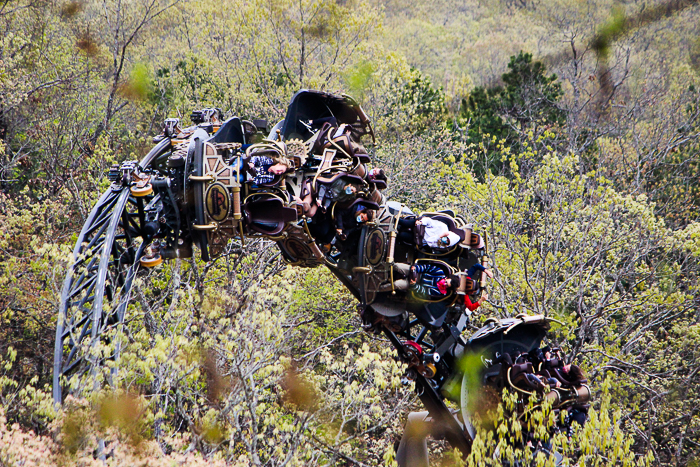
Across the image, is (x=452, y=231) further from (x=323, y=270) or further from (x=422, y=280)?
(x=323, y=270)

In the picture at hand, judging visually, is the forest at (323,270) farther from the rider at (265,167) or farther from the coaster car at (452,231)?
the rider at (265,167)

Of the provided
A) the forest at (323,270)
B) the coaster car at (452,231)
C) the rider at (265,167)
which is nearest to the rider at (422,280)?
the coaster car at (452,231)

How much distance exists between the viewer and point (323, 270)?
1570 centimetres

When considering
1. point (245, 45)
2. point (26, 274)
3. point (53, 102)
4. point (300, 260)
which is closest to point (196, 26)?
point (245, 45)

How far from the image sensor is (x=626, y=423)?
47.3ft

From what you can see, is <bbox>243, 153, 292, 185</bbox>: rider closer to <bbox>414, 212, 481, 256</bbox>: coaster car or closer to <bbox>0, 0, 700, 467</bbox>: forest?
<bbox>414, 212, 481, 256</bbox>: coaster car

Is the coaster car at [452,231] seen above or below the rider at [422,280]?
above

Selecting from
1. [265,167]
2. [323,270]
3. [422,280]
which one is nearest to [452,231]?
[422,280]

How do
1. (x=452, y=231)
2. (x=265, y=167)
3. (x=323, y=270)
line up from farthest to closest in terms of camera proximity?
(x=323, y=270) → (x=452, y=231) → (x=265, y=167)

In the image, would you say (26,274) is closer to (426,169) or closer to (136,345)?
(136,345)

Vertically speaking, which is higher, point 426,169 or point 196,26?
point 196,26

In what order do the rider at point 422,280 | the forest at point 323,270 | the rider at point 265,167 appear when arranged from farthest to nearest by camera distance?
the rider at point 422,280 → the forest at point 323,270 → the rider at point 265,167

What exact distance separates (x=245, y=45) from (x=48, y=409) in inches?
873

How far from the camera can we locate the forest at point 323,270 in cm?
765
